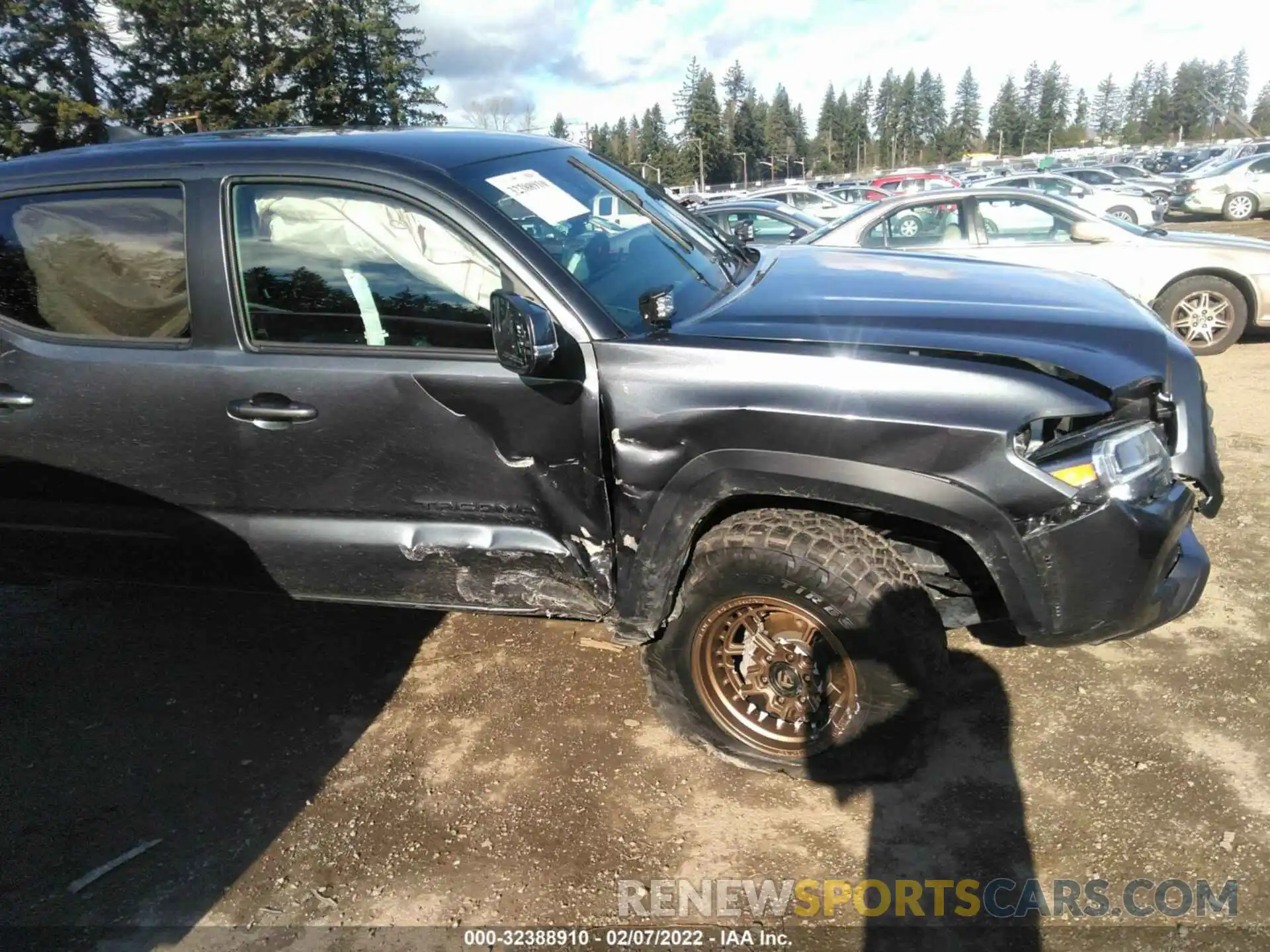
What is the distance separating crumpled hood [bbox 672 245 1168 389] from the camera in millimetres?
2473

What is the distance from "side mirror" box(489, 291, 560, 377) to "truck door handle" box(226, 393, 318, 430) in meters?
0.74

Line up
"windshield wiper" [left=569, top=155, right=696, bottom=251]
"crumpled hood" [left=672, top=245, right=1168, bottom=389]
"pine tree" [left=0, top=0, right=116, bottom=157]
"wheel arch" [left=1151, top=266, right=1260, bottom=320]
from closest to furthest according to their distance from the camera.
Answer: "crumpled hood" [left=672, top=245, right=1168, bottom=389], "windshield wiper" [left=569, top=155, right=696, bottom=251], "wheel arch" [left=1151, top=266, right=1260, bottom=320], "pine tree" [left=0, top=0, right=116, bottom=157]

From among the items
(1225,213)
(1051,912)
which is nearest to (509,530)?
(1051,912)

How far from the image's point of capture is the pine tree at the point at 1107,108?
123125 millimetres

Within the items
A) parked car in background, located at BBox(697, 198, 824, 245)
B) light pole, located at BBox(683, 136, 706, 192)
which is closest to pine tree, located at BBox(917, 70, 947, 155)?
light pole, located at BBox(683, 136, 706, 192)

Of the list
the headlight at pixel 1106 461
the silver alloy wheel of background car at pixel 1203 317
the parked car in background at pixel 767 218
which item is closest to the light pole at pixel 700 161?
the parked car in background at pixel 767 218

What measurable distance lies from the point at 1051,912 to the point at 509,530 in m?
1.81

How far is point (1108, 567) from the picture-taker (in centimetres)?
233

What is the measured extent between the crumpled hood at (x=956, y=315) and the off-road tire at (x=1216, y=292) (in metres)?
4.89

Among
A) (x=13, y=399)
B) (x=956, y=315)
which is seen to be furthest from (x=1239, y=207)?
(x=13, y=399)

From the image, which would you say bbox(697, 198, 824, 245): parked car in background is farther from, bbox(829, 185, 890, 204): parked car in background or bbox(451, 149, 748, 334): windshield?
bbox(829, 185, 890, 204): parked car in background

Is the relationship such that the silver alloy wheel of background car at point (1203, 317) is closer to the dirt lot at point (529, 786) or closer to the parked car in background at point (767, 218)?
the dirt lot at point (529, 786)

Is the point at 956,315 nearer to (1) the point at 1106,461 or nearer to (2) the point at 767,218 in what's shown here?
(1) the point at 1106,461

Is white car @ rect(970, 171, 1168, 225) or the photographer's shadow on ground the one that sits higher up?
white car @ rect(970, 171, 1168, 225)
